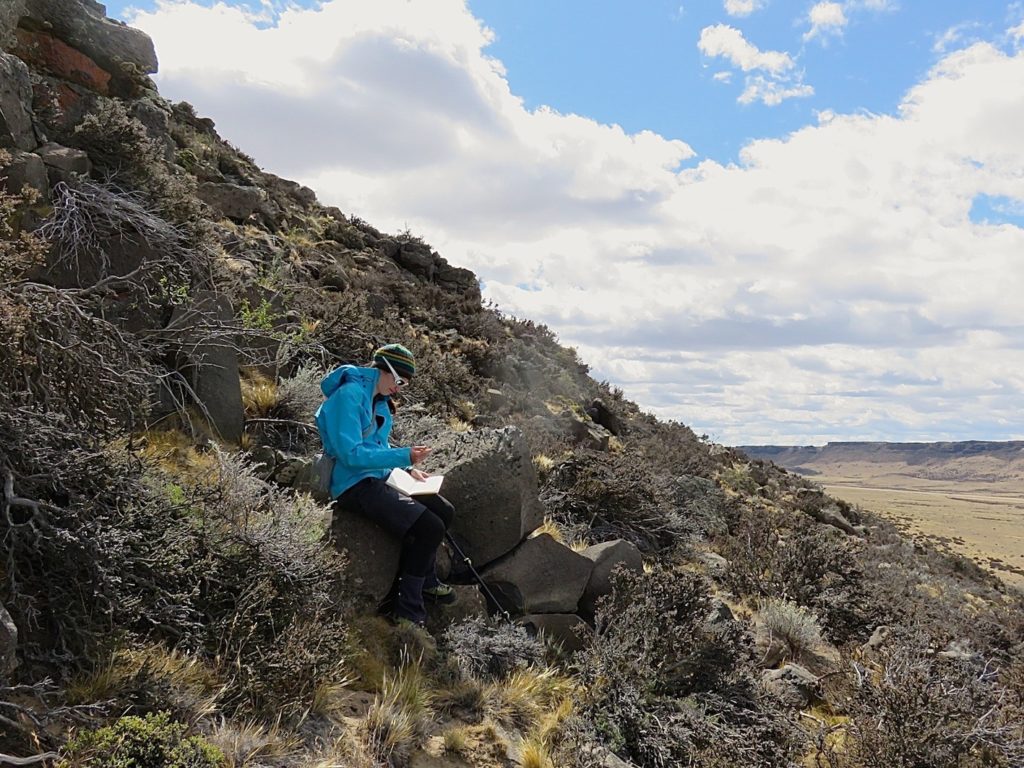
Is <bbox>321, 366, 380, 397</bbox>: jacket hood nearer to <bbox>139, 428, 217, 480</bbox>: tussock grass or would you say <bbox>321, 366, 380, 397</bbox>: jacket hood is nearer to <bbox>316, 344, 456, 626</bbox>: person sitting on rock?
<bbox>316, 344, 456, 626</bbox>: person sitting on rock

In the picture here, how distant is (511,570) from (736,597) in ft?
12.8

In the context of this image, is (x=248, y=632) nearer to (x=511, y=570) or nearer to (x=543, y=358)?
(x=511, y=570)

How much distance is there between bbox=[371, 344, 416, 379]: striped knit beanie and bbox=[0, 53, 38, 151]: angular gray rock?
3947mm

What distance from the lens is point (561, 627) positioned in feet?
19.2

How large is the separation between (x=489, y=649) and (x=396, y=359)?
2269 mm

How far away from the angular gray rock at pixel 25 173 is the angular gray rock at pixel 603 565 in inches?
230

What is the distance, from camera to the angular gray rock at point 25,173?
5707 millimetres

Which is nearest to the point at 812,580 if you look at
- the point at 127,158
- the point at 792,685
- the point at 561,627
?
the point at 792,685

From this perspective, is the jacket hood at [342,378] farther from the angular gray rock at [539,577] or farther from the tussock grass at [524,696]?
the tussock grass at [524,696]

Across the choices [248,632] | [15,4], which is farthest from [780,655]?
[15,4]

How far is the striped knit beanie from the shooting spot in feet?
17.0

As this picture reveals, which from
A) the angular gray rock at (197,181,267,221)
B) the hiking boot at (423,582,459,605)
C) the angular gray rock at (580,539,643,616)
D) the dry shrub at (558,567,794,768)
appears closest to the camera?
the dry shrub at (558,567,794,768)

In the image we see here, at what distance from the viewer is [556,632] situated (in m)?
5.83

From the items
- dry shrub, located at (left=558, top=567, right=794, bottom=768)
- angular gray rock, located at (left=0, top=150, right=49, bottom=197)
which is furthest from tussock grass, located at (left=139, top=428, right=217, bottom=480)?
dry shrub, located at (left=558, top=567, right=794, bottom=768)
